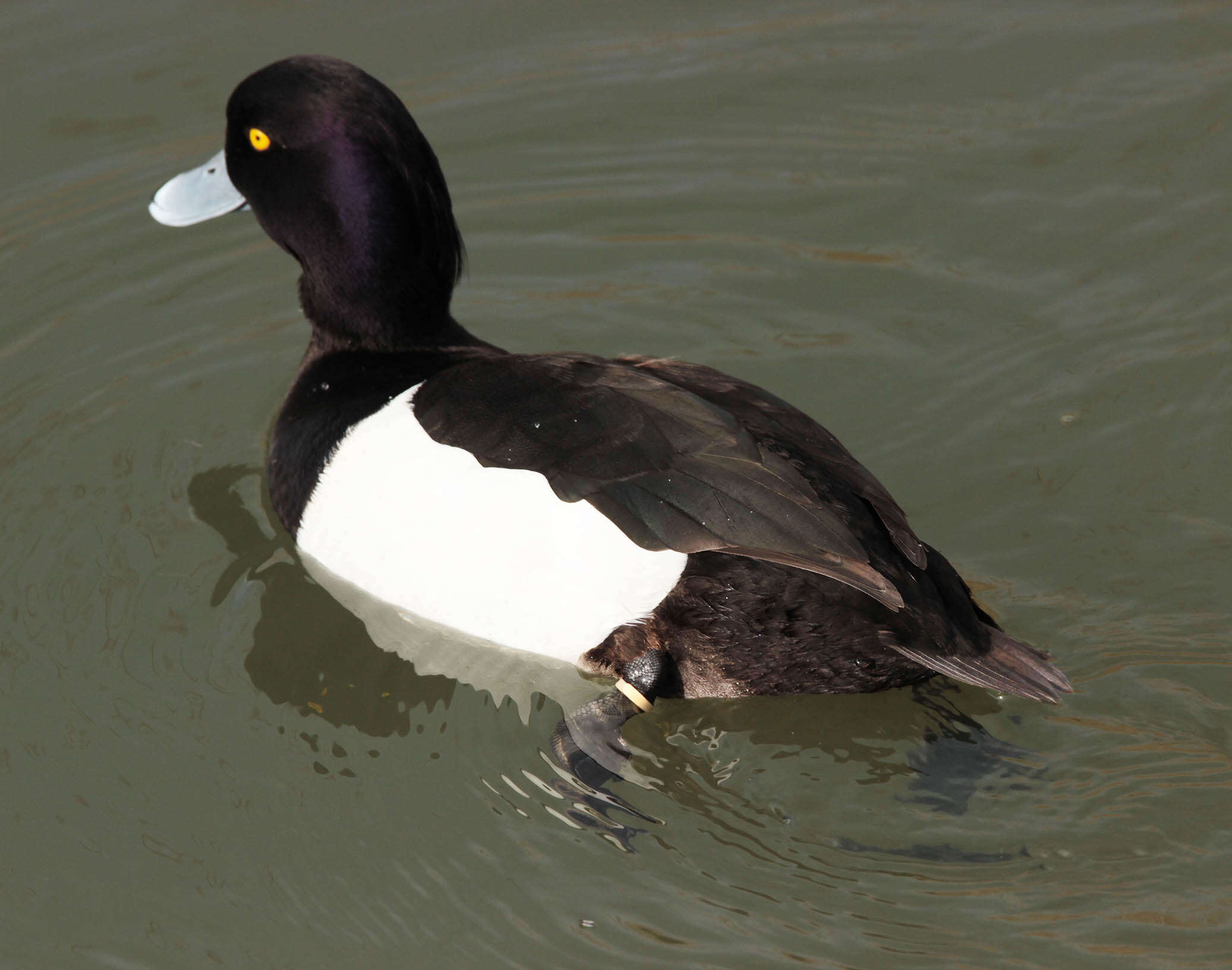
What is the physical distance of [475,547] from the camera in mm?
3262

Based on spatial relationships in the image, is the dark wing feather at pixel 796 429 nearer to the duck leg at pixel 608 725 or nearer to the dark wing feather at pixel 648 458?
the dark wing feather at pixel 648 458

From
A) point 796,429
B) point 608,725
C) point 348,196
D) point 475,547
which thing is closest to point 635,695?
point 608,725

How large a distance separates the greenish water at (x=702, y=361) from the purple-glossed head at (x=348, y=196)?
633 millimetres

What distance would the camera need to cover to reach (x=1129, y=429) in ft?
13.4

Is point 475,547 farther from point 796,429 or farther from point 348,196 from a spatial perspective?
point 348,196

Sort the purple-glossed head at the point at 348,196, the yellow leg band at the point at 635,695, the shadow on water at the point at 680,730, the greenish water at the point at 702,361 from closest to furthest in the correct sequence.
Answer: the greenish water at the point at 702,361 < the shadow on water at the point at 680,730 < the yellow leg band at the point at 635,695 < the purple-glossed head at the point at 348,196

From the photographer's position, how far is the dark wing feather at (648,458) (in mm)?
2945

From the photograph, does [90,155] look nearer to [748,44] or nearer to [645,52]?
[645,52]

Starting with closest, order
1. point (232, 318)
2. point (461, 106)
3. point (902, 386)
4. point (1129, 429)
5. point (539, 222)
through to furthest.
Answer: point (1129, 429) → point (902, 386) → point (232, 318) → point (539, 222) → point (461, 106)

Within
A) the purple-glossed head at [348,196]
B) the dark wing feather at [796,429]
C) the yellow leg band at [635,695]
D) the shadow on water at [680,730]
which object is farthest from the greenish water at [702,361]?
the purple-glossed head at [348,196]

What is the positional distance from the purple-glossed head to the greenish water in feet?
2.08

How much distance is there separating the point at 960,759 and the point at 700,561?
2.34 feet

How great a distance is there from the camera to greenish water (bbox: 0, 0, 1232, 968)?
2.93m

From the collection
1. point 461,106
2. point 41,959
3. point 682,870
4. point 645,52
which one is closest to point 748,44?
point 645,52
